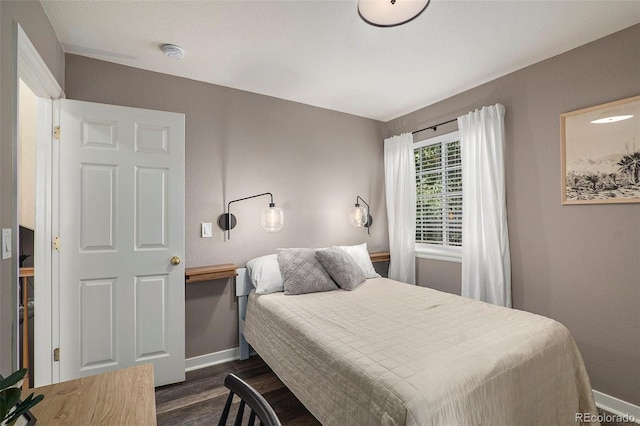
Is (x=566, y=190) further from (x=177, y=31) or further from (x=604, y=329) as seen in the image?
(x=177, y=31)

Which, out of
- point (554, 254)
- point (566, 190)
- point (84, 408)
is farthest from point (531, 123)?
point (84, 408)

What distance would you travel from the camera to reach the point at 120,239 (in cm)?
→ 224

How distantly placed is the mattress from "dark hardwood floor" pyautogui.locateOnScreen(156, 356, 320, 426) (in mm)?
275

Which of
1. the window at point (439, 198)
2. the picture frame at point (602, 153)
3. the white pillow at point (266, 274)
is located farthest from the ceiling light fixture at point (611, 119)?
the white pillow at point (266, 274)

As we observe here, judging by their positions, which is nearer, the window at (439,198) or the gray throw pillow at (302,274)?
the gray throw pillow at (302,274)

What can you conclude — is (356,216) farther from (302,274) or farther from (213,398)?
(213,398)

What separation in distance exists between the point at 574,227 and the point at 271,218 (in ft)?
7.93

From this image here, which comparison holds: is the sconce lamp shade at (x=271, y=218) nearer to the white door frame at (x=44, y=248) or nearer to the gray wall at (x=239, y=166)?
the gray wall at (x=239, y=166)

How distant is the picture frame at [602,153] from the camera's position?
1.99m

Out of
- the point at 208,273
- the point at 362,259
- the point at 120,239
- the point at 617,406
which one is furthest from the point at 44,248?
the point at 617,406

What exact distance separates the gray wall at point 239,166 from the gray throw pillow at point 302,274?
0.43 m

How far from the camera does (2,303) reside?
1257 mm

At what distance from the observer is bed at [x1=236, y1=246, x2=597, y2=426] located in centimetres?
128

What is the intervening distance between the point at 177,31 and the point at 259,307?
6.95ft
